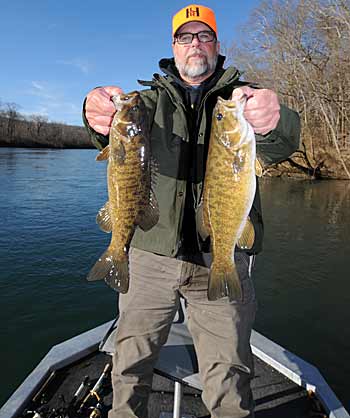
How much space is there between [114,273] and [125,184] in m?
0.61

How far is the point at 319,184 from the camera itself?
86.2 ft

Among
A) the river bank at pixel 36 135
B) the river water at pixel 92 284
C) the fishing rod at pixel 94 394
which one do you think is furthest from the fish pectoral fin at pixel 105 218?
the river bank at pixel 36 135

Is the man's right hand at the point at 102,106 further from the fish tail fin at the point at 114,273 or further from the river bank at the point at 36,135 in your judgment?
the river bank at the point at 36,135

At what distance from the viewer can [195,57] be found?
8.80 ft

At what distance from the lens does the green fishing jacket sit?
99.2 inches

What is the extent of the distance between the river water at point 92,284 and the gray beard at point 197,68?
15.1ft

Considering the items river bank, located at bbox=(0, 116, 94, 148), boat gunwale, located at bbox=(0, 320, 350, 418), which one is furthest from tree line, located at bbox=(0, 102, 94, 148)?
boat gunwale, located at bbox=(0, 320, 350, 418)

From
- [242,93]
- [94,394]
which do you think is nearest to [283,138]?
[242,93]

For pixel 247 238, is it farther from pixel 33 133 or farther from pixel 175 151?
pixel 33 133

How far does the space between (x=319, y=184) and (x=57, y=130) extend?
6443cm

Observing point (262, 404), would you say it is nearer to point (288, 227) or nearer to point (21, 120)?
point (288, 227)

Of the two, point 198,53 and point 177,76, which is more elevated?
point 198,53

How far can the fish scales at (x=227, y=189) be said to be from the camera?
2230mm

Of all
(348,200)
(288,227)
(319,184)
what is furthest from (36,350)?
(319,184)
